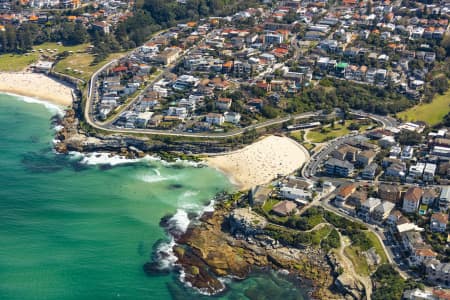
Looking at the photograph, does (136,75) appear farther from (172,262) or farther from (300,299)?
(300,299)

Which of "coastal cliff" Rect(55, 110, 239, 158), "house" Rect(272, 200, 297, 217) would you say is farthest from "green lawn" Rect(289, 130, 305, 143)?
"house" Rect(272, 200, 297, 217)

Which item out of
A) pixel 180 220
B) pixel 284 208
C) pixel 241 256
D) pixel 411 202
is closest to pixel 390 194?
pixel 411 202

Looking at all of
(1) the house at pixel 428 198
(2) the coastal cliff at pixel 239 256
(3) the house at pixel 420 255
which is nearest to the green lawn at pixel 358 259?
(2) the coastal cliff at pixel 239 256

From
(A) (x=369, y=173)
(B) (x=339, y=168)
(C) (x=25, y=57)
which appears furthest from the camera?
(C) (x=25, y=57)

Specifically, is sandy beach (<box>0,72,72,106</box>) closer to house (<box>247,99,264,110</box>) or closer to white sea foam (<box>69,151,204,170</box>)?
white sea foam (<box>69,151,204,170</box>)

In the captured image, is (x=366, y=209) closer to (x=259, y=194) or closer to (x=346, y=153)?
(x=259, y=194)

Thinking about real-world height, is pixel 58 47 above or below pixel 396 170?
above

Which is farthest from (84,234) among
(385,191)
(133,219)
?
(385,191)
